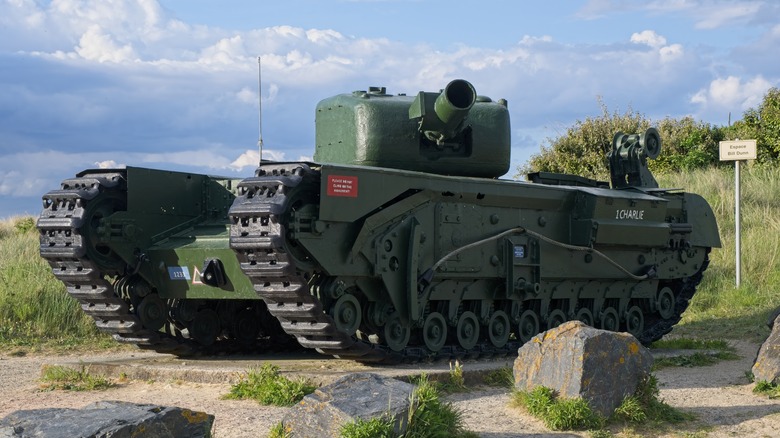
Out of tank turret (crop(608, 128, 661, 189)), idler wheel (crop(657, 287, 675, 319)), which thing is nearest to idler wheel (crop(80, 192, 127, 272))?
tank turret (crop(608, 128, 661, 189))

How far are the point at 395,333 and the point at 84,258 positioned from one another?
3.33 meters

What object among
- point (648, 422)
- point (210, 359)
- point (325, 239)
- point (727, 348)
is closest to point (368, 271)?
point (325, 239)

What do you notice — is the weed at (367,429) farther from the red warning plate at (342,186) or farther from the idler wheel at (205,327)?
the idler wheel at (205,327)

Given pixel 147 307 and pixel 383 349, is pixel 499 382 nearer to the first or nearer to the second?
pixel 383 349

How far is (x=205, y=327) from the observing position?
492 inches

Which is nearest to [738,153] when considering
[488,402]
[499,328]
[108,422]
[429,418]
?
[499,328]

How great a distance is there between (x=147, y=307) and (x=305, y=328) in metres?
2.60

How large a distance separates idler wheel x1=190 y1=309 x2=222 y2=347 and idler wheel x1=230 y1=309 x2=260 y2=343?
30 cm

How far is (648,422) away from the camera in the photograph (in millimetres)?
8375

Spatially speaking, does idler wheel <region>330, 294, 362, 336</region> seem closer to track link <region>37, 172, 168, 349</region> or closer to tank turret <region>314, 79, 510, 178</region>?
tank turret <region>314, 79, 510, 178</region>

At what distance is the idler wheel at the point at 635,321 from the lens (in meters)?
14.3

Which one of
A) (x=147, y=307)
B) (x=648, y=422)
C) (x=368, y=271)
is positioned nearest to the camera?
(x=648, y=422)

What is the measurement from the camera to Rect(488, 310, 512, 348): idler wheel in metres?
12.2

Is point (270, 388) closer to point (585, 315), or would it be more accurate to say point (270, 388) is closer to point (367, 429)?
point (367, 429)
